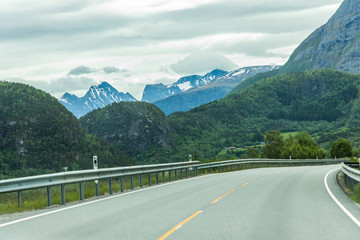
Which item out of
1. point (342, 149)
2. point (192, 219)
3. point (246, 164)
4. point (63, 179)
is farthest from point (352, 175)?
point (342, 149)

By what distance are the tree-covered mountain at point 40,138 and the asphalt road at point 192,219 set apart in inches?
5626

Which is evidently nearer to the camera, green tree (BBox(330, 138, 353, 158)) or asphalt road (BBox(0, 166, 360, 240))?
asphalt road (BBox(0, 166, 360, 240))

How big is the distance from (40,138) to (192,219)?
173140 mm

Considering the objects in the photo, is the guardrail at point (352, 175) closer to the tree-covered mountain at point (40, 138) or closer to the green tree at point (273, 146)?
the green tree at point (273, 146)

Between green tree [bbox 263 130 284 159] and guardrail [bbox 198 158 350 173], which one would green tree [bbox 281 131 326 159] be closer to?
green tree [bbox 263 130 284 159]

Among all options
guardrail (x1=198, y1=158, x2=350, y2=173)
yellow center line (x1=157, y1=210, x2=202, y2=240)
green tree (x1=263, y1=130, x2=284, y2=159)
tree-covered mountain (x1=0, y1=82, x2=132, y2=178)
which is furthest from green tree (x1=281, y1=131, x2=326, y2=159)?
yellow center line (x1=157, y1=210, x2=202, y2=240)

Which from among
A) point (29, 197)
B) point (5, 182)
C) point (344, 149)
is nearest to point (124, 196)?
point (29, 197)

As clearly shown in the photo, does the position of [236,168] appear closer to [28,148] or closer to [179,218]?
[179,218]

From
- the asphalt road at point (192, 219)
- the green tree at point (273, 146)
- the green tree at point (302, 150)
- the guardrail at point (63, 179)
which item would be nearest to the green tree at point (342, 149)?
the green tree at point (302, 150)

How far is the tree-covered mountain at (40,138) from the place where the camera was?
530 feet

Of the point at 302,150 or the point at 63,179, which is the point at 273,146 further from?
the point at 63,179

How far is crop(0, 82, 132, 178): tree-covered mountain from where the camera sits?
162 meters

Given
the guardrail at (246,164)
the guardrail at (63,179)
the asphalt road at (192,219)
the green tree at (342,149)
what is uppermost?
the guardrail at (63,179)

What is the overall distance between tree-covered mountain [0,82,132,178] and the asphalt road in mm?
142905
